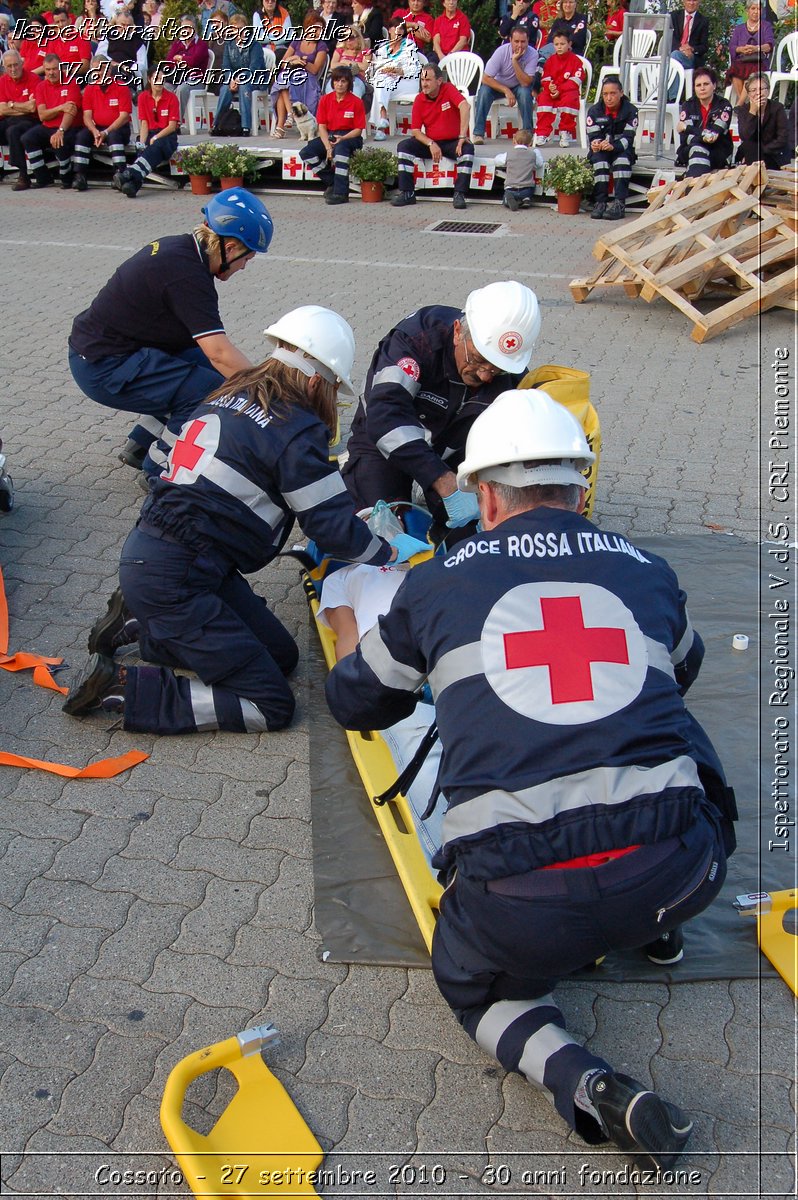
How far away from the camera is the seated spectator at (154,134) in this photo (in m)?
13.9

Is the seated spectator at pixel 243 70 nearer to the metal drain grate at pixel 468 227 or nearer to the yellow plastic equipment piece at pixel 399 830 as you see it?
the metal drain grate at pixel 468 227

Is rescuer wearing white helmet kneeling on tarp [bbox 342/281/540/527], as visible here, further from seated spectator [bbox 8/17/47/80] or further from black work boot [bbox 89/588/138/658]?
seated spectator [bbox 8/17/47/80]

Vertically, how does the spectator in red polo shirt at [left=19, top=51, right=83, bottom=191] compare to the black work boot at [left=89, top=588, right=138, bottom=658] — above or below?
above

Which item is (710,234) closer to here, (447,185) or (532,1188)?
(447,185)

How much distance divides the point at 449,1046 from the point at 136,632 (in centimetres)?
199

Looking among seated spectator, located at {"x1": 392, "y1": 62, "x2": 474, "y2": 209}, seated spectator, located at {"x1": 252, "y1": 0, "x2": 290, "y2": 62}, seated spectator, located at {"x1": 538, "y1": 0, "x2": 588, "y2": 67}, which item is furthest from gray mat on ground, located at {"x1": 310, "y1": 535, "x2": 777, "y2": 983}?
seated spectator, located at {"x1": 252, "y1": 0, "x2": 290, "y2": 62}

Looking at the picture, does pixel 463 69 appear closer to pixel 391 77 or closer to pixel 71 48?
pixel 391 77

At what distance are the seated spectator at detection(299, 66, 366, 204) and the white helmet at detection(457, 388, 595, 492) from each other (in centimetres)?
1195

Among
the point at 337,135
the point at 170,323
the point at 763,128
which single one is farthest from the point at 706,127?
the point at 170,323

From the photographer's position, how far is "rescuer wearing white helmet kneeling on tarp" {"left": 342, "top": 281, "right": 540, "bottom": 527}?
4.16 meters

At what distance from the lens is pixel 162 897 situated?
3.10 metres

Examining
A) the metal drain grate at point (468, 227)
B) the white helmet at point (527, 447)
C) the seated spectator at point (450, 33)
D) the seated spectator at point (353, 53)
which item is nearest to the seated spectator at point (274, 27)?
the seated spectator at point (353, 53)

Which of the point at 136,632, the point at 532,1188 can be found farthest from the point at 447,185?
the point at 532,1188

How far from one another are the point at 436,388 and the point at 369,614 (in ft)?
3.78
